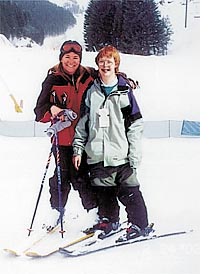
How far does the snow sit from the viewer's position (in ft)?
5.74

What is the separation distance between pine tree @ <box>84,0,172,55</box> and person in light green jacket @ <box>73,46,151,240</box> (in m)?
0.04

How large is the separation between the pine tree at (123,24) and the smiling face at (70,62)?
46 millimetres

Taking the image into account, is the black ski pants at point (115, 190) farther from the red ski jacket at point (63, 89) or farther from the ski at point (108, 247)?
the red ski jacket at point (63, 89)

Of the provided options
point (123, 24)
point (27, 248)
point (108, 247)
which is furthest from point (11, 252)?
point (123, 24)

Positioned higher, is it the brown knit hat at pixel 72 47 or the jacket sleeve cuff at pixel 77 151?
the brown knit hat at pixel 72 47

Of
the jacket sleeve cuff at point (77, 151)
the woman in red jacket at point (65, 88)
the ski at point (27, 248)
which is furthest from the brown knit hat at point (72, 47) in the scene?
the ski at point (27, 248)

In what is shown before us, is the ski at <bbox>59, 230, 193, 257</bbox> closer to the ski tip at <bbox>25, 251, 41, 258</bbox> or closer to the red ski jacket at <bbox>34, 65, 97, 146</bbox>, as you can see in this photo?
the ski tip at <bbox>25, 251, 41, 258</bbox>

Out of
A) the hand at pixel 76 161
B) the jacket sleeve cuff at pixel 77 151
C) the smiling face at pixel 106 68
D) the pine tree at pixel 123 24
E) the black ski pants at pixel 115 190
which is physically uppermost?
the pine tree at pixel 123 24

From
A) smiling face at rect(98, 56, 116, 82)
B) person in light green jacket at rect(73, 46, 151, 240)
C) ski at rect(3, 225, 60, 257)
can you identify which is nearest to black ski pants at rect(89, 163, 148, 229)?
person in light green jacket at rect(73, 46, 151, 240)

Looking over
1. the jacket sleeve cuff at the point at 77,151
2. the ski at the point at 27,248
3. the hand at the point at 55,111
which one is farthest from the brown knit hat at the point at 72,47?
the ski at the point at 27,248

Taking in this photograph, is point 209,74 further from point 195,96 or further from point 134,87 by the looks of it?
point 134,87

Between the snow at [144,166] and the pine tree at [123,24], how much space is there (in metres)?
0.03

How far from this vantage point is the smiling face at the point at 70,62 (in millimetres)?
1745

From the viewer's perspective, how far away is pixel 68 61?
5.73 ft
